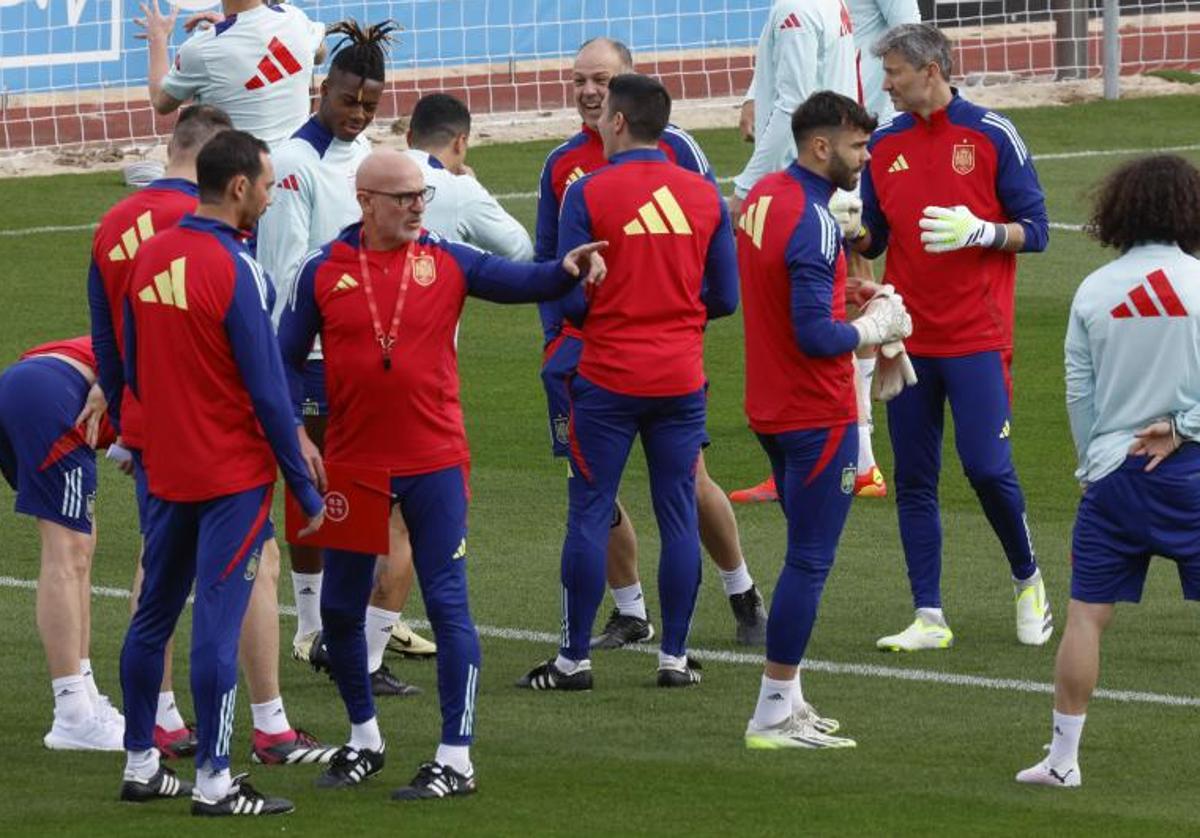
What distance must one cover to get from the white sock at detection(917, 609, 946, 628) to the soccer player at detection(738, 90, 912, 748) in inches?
55.3

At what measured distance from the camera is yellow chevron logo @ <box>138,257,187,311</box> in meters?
7.25

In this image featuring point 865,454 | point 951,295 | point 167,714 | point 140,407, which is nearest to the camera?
point 140,407

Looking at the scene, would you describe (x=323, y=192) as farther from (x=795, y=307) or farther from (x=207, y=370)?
(x=207, y=370)

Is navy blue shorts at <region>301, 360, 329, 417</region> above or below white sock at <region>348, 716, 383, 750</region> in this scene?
above

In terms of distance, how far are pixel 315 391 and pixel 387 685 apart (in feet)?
3.36

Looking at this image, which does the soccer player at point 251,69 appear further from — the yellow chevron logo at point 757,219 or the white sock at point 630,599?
the yellow chevron logo at point 757,219

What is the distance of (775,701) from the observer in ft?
27.0

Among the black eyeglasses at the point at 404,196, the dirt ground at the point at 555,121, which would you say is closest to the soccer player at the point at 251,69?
the black eyeglasses at the point at 404,196

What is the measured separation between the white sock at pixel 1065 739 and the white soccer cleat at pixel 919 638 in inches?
78.9

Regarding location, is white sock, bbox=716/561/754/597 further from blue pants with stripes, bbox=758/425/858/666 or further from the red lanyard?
the red lanyard

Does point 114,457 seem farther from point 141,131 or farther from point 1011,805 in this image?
point 141,131

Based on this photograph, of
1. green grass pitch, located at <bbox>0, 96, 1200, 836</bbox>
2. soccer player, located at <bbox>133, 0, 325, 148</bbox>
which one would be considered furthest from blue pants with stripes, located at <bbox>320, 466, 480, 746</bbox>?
soccer player, located at <bbox>133, 0, 325, 148</bbox>

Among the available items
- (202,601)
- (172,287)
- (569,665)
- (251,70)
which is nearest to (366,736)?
(202,601)

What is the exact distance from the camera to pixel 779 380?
842 centimetres
